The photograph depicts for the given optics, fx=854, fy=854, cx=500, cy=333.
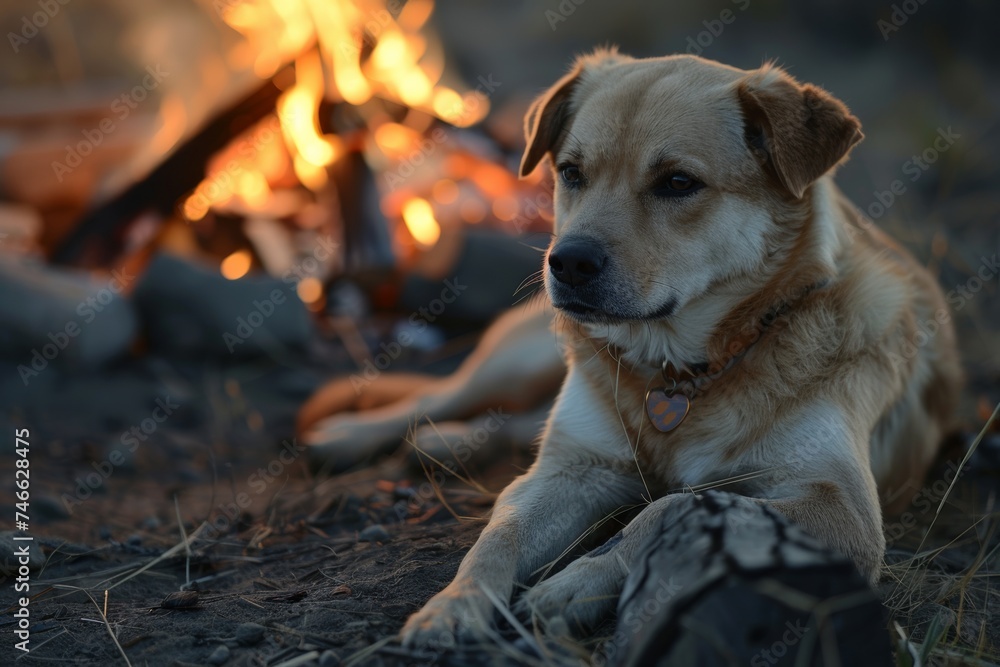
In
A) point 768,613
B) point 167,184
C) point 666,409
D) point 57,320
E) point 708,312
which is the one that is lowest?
point 57,320

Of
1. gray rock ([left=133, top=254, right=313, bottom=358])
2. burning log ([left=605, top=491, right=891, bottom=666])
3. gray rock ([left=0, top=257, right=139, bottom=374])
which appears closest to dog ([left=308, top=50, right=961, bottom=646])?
burning log ([left=605, top=491, right=891, bottom=666])

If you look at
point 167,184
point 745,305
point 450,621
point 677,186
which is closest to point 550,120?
point 677,186

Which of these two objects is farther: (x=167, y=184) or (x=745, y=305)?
(x=167, y=184)

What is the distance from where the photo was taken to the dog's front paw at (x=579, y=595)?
2148mm

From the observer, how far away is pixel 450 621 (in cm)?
201

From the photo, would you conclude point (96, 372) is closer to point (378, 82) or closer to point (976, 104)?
point (378, 82)

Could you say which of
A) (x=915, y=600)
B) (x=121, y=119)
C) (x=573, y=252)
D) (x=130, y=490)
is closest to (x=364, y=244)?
(x=130, y=490)

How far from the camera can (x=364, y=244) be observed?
6297 millimetres

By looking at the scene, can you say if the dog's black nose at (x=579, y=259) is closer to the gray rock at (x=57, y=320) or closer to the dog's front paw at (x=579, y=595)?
the dog's front paw at (x=579, y=595)

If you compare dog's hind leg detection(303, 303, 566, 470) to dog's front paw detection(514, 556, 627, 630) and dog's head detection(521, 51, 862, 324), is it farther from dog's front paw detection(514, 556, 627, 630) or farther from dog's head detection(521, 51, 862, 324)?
dog's front paw detection(514, 556, 627, 630)

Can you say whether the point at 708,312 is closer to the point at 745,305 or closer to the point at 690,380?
the point at 745,305

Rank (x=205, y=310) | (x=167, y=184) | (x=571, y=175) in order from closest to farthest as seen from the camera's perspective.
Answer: (x=571, y=175)
(x=205, y=310)
(x=167, y=184)

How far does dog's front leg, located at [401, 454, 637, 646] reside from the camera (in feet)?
6.61

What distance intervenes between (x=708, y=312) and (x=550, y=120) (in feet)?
3.54
